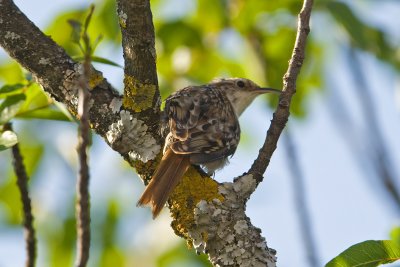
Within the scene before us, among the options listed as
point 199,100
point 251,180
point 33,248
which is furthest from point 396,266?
point 199,100

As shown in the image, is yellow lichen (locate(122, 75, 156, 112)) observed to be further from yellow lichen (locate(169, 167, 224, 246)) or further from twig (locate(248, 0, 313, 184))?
twig (locate(248, 0, 313, 184))

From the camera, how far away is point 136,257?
5.40m

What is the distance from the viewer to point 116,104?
3568mm

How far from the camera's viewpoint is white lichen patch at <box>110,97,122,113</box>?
355cm

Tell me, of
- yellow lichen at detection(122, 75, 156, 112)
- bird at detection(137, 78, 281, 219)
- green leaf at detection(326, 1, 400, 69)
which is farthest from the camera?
green leaf at detection(326, 1, 400, 69)

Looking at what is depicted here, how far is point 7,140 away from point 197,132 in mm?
1409

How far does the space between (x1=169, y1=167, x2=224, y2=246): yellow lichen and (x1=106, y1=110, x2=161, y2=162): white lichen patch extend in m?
0.21

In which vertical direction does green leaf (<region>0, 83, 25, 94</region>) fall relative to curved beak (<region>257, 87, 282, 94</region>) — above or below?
below

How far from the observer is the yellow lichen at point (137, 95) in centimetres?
351

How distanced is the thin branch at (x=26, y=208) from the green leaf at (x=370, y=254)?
146 centimetres

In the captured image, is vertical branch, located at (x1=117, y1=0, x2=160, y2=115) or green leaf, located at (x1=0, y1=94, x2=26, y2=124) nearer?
vertical branch, located at (x1=117, y1=0, x2=160, y2=115)

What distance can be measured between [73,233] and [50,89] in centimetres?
195

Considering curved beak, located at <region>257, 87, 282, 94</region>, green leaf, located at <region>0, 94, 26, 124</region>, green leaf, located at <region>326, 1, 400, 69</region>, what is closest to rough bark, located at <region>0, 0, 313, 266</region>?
green leaf, located at <region>0, 94, 26, 124</region>

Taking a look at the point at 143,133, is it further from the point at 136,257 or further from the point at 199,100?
the point at 136,257
